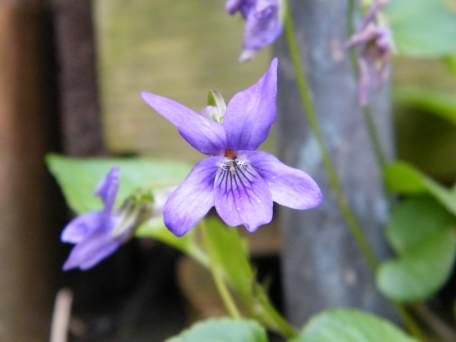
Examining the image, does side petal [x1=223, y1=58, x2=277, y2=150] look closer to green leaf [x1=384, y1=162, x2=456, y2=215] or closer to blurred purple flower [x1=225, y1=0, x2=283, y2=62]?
blurred purple flower [x1=225, y1=0, x2=283, y2=62]

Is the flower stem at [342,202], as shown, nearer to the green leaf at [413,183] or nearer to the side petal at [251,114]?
the green leaf at [413,183]

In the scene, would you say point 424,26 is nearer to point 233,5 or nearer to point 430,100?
point 430,100

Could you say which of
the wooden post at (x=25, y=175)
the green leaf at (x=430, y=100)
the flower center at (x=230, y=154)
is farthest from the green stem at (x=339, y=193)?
the wooden post at (x=25, y=175)

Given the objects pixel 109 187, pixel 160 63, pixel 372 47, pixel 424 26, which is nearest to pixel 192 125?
pixel 109 187

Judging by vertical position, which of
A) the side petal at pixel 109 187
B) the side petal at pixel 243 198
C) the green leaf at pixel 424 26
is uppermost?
the green leaf at pixel 424 26

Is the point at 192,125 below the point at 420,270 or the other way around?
the other way around

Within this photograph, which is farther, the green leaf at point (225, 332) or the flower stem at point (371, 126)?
the flower stem at point (371, 126)

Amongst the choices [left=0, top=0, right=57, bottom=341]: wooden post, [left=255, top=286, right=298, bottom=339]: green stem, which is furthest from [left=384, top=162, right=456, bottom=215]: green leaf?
[left=0, top=0, right=57, bottom=341]: wooden post
